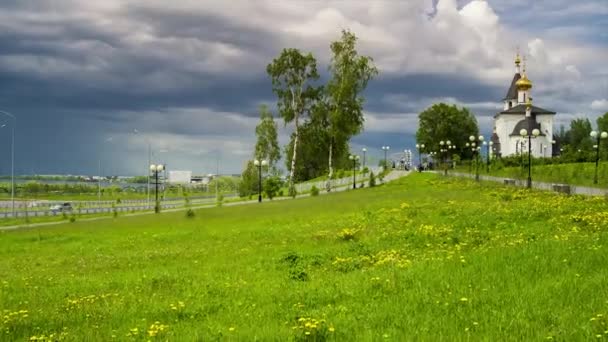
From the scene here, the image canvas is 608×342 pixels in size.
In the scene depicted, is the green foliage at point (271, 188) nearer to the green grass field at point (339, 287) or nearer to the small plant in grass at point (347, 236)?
the green grass field at point (339, 287)

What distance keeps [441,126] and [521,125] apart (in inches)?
657

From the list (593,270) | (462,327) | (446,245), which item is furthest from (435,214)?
(462,327)

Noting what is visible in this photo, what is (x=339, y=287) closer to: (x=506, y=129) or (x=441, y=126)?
(x=441, y=126)

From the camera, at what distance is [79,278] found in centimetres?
1546

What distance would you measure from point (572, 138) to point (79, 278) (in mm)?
183443

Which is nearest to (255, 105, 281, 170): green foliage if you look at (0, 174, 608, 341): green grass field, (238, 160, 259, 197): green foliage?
(238, 160, 259, 197): green foliage

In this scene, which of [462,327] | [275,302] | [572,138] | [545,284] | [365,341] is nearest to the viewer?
[365,341]

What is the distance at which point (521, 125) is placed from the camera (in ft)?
424

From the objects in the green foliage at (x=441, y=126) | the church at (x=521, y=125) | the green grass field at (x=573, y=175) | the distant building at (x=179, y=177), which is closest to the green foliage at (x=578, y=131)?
the church at (x=521, y=125)

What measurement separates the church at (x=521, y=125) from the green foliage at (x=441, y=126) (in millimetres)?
9483

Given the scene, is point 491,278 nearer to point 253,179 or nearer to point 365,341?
point 365,341

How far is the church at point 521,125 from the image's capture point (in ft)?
416

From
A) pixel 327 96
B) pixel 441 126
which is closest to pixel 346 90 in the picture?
pixel 327 96

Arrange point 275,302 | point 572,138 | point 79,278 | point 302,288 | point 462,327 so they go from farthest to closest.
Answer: point 572,138
point 79,278
point 302,288
point 275,302
point 462,327
